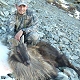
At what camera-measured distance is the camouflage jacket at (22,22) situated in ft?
23.7

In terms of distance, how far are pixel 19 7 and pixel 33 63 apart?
1332 mm

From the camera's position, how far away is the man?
281 inches

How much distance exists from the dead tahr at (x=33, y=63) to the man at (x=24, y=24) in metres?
0.28

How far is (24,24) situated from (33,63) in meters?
1.39

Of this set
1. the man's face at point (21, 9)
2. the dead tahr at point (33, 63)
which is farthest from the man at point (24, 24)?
the dead tahr at point (33, 63)

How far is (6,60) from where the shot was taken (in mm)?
6316

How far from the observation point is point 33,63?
6.32m

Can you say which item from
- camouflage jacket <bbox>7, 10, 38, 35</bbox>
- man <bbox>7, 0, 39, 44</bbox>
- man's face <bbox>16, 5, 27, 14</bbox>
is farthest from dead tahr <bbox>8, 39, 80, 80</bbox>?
man's face <bbox>16, 5, 27, 14</bbox>

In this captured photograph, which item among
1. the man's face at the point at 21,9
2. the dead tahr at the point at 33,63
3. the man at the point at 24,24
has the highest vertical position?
the man's face at the point at 21,9

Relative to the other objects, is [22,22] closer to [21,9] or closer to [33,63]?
[21,9]

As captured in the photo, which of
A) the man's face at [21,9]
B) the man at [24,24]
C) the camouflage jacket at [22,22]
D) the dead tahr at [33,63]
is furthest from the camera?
the camouflage jacket at [22,22]

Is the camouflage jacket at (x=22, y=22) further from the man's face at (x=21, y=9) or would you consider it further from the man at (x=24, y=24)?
the man's face at (x=21, y=9)

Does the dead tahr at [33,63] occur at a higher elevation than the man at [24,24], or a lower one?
lower

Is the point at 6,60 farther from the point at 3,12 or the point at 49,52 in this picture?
the point at 3,12
